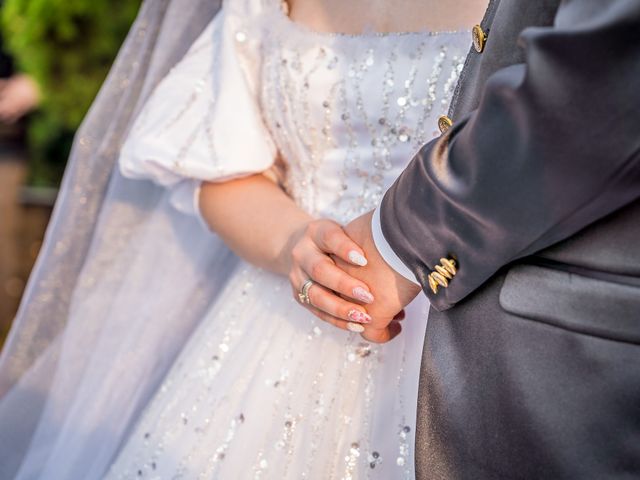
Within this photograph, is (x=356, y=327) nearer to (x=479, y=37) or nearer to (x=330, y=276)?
(x=330, y=276)

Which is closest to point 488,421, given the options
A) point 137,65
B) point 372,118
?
point 372,118

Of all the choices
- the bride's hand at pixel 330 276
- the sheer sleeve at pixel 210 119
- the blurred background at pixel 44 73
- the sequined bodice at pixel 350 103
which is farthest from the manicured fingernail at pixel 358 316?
the blurred background at pixel 44 73

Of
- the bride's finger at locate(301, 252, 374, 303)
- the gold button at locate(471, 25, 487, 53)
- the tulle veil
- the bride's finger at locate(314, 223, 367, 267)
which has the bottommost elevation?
the tulle veil

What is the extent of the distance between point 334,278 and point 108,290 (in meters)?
0.56

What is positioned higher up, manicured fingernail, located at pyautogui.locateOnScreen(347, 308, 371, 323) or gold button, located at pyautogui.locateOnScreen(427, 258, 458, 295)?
gold button, located at pyautogui.locateOnScreen(427, 258, 458, 295)

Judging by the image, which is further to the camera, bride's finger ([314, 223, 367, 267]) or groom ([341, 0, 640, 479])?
bride's finger ([314, 223, 367, 267])

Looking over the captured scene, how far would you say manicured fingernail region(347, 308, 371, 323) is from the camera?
0.85m

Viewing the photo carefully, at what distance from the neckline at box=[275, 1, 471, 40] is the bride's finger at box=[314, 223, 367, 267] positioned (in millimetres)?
254

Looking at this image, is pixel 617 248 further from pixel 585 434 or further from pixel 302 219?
pixel 302 219

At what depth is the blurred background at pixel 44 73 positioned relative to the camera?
2.96 metres

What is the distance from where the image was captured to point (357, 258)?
83cm

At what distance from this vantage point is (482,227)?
674mm

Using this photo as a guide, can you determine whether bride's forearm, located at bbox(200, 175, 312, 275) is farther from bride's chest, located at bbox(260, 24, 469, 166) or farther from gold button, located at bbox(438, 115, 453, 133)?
gold button, located at bbox(438, 115, 453, 133)

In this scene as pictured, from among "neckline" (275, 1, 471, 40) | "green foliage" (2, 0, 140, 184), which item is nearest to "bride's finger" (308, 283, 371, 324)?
"neckline" (275, 1, 471, 40)
